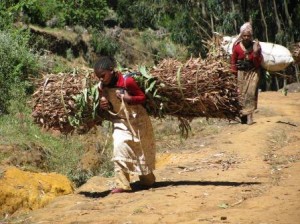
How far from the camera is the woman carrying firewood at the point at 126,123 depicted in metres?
6.74

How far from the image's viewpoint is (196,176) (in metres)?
7.97

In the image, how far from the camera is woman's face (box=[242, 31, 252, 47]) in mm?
9027

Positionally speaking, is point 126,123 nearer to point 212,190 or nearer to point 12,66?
point 212,190

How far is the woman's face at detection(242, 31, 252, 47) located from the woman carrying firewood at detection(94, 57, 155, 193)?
260 cm

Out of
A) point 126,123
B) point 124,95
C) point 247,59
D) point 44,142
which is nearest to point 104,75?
point 124,95

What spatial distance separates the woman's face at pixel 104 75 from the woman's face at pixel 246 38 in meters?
2.94

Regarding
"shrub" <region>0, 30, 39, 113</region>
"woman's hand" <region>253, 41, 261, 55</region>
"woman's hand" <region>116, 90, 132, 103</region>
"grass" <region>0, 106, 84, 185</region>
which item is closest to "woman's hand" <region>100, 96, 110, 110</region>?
"woman's hand" <region>116, 90, 132, 103</region>

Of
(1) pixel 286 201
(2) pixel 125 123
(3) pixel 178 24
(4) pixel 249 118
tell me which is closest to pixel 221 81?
(2) pixel 125 123

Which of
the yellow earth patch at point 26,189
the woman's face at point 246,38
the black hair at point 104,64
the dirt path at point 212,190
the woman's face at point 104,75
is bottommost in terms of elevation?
the yellow earth patch at point 26,189

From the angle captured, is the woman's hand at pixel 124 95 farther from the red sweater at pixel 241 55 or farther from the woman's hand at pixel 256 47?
the woman's hand at pixel 256 47

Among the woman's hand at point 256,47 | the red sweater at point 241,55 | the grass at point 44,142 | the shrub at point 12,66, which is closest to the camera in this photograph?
the red sweater at point 241,55

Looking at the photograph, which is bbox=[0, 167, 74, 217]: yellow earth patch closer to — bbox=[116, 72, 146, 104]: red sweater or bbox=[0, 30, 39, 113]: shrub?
bbox=[116, 72, 146, 104]: red sweater

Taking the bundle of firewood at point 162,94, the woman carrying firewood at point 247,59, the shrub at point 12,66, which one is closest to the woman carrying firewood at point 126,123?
the bundle of firewood at point 162,94

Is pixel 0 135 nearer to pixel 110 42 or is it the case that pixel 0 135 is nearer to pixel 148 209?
pixel 148 209
